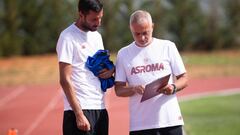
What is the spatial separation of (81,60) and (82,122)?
18.7 inches

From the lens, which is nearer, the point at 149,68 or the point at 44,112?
the point at 149,68

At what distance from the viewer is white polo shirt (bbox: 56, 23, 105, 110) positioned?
4359 mm

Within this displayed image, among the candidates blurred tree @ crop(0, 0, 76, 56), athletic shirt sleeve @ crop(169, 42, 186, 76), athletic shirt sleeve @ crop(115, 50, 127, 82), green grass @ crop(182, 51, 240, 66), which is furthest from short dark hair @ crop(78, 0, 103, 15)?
blurred tree @ crop(0, 0, 76, 56)

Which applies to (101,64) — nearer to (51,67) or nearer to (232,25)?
(51,67)

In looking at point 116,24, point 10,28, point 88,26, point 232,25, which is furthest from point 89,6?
point 232,25

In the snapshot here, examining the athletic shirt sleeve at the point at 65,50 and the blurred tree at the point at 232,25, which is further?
the blurred tree at the point at 232,25

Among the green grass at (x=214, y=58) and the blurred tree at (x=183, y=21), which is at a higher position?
the blurred tree at (x=183, y=21)

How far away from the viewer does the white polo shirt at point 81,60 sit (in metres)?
4.36

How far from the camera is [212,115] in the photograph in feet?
37.4

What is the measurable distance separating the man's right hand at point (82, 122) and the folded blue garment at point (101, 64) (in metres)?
0.31

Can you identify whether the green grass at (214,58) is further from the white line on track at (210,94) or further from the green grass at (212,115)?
the green grass at (212,115)

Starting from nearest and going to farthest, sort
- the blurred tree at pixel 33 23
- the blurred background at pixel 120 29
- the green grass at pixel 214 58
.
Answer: the green grass at pixel 214 58 → the blurred background at pixel 120 29 → the blurred tree at pixel 33 23

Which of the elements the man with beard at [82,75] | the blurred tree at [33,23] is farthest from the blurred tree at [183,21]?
the man with beard at [82,75]

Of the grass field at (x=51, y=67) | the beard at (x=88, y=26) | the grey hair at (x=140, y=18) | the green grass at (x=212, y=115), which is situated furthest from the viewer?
the grass field at (x=51, y=67)
